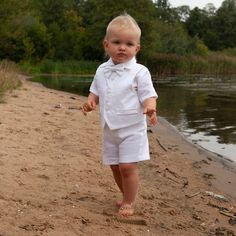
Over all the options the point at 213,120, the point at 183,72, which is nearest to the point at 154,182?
the point at 213,120

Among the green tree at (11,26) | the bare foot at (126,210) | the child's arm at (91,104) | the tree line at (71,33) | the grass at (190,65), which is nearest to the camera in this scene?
the bare foot at (126,210)

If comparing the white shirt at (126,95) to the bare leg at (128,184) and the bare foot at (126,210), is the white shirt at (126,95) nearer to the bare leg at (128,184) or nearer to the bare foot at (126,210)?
the bare leg at (128,184)

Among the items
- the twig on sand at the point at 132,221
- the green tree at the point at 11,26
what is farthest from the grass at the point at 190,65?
the twig on sand at the point at 132,221

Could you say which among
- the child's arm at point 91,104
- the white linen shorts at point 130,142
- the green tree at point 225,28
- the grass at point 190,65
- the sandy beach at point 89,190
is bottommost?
the grass at point 190,65

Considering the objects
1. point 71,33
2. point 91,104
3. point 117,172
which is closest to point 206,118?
point 117,172

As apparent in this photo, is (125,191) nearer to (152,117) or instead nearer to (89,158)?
(152,117)


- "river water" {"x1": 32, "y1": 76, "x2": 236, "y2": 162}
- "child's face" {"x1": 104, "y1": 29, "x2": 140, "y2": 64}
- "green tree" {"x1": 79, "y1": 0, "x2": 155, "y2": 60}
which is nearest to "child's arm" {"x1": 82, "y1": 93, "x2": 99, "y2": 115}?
"child's face" {"x1": 104, "y1": 29, "x2": 140, "y2": 64}

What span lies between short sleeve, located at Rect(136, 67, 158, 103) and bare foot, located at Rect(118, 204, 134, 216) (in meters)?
0.86

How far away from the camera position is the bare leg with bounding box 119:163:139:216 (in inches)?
148

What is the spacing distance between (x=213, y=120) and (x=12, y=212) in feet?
34.3

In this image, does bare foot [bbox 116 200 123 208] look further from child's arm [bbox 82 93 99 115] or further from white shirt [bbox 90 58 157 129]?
child's arm [bbox 82 93 99 115]

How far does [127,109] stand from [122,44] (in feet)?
1.69

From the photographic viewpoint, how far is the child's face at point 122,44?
3723 mm

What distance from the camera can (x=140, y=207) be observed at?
4102 millimetres
